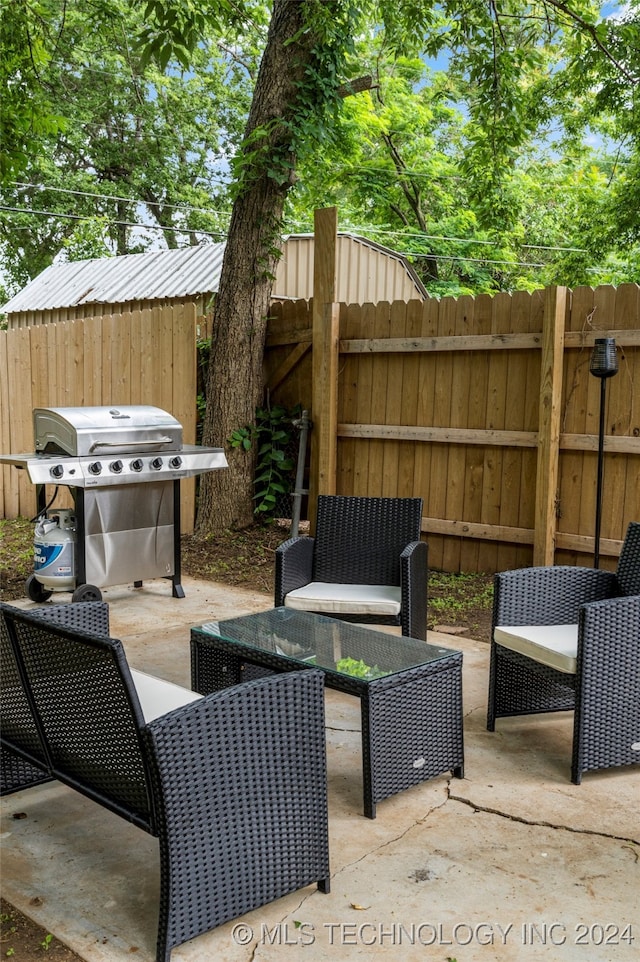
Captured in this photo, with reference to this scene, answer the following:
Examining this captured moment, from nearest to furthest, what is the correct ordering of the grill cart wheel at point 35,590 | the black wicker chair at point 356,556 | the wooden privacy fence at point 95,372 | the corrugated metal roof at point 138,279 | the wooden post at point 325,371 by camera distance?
the black wicker chair at point 356,556
the grill cart wheel at point 35,590
the wooden post at point 325,371
the wooden privacy fence at point 95,372
the corrugated metal roof at point 138,279

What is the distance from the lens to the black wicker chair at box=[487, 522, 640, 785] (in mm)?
2834

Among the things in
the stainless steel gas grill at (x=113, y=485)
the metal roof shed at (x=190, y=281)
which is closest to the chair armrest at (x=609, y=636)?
the stainless steel gas grill at (x=113, y=485)

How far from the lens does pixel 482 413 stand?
5.61 metres

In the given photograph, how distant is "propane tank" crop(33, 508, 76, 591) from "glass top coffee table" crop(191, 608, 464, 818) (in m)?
2.08

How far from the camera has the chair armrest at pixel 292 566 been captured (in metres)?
4.04

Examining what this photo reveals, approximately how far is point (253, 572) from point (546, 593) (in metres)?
2.95

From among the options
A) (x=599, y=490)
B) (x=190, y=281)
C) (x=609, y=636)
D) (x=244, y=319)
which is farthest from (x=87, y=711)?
(x=190, y=281)

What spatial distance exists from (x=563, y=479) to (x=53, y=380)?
5.23 m

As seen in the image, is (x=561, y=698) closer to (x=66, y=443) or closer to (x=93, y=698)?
(x=93, y=698)

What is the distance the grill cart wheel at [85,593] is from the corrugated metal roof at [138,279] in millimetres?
6008

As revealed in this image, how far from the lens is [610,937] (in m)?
2.01

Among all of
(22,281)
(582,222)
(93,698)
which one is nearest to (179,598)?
(93,698)

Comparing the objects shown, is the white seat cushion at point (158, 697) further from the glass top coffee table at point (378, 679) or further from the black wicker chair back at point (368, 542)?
the black wicker chair back at point (368, 542)

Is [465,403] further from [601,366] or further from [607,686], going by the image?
[607,686]
